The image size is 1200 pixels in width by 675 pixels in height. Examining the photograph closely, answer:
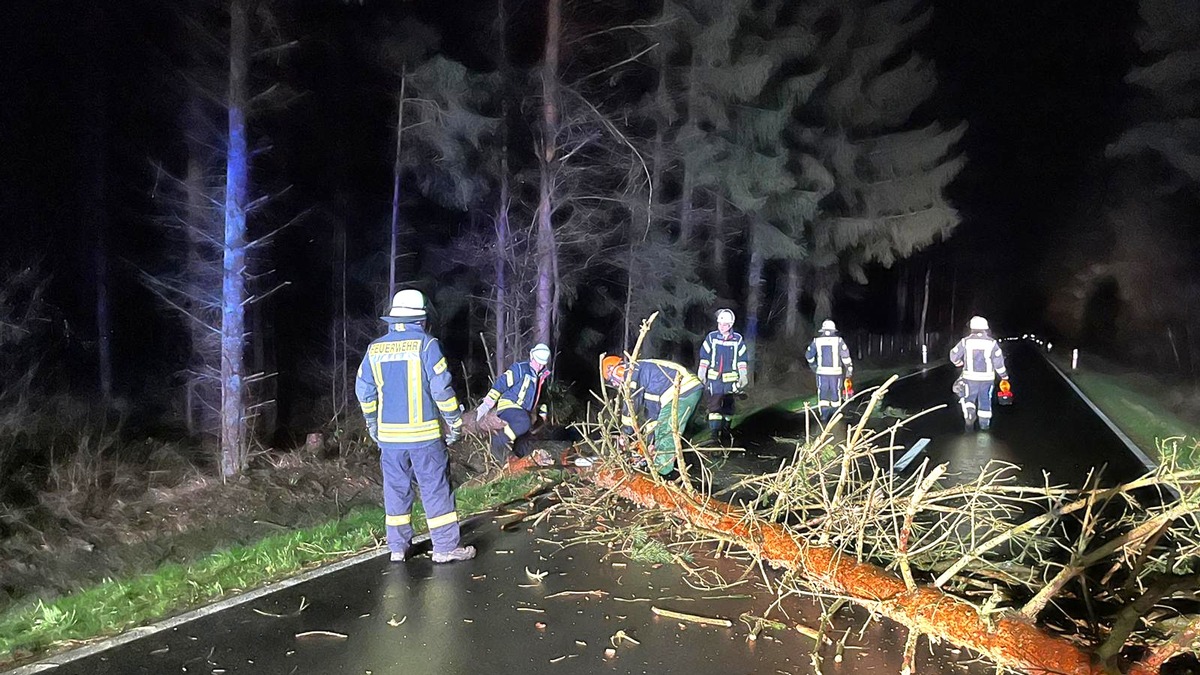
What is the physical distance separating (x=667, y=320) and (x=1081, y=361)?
81.5 feet

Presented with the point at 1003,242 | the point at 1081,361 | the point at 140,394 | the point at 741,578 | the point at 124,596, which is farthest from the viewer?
the point at 1003,242

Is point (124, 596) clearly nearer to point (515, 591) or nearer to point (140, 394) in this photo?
point (515, 591)

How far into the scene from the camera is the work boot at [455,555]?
5266 mm

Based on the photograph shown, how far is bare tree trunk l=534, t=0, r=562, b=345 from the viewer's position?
11742mm

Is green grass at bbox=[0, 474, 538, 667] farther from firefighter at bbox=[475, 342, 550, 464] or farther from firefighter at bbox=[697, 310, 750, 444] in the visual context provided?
firefighter at bbox=[697, 310, 750, 444]

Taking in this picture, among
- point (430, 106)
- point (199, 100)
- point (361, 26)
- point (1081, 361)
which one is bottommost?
point (1081, 361)

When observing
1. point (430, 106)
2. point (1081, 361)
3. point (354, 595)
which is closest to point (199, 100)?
point (430, 106)

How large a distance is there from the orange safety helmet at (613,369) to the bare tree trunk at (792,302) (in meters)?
15.2

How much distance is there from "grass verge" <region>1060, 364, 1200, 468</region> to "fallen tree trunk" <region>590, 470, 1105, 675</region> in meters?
4.47

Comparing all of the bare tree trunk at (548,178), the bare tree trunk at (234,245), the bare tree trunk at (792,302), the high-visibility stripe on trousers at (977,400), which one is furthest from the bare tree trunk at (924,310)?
the bare tree trunk at (234,245)

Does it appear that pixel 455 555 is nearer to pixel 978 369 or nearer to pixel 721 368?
pixel 721 368

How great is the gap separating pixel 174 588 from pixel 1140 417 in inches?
577

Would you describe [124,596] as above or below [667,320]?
below

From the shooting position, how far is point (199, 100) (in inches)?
335
